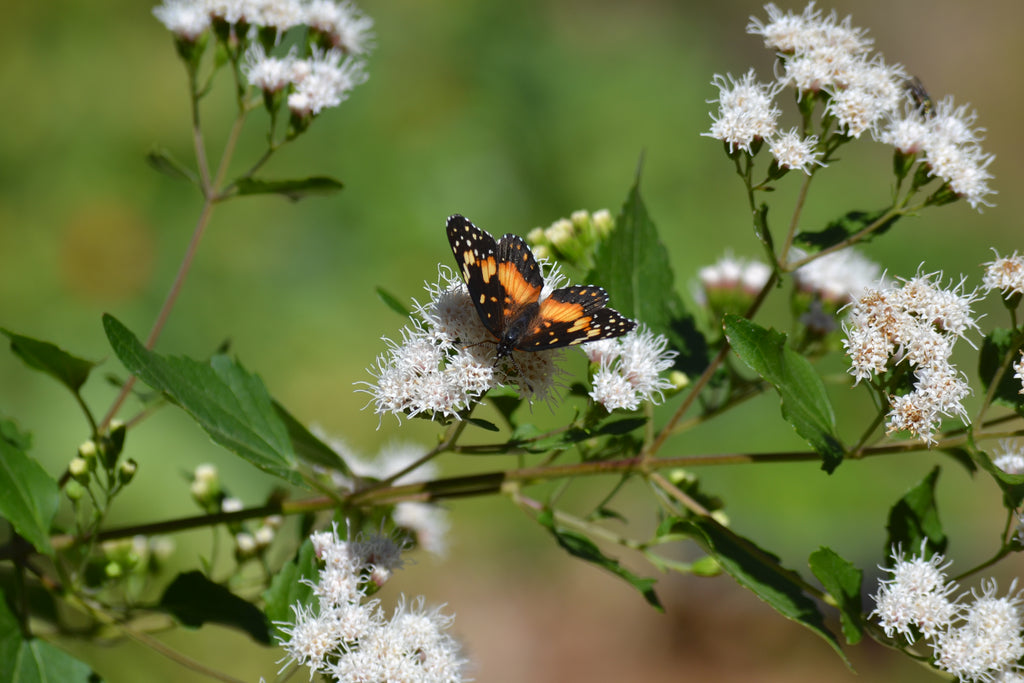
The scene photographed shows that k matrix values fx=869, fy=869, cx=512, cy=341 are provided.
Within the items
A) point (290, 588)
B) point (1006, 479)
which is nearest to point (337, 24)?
point (290, 588)

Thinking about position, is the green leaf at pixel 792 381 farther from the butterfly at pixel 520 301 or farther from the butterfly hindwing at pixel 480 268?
the butterfly hindwing at pixel 480 268

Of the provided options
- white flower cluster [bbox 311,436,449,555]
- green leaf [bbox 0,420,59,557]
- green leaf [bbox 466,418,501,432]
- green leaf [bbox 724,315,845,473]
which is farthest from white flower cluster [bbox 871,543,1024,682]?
green leaf [bbox 0,420,59,557]

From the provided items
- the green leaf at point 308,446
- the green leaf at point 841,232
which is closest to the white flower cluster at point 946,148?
the green leaf at point 841,232

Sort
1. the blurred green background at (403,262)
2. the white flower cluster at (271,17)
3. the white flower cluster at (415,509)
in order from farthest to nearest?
1. the blurred green background at (403,262)
2. the white flower cluster at (415,509)
3. the white flower cluster at (271,17)

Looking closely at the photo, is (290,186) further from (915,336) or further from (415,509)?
(915,336)

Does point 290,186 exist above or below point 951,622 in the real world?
above

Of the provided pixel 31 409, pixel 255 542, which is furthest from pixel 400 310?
pixel 31 409

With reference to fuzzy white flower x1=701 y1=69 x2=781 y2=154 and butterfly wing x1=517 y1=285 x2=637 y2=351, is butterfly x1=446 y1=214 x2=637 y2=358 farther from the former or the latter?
fuzzy white flower x1=701 y1=69 x2=781 y2=154
